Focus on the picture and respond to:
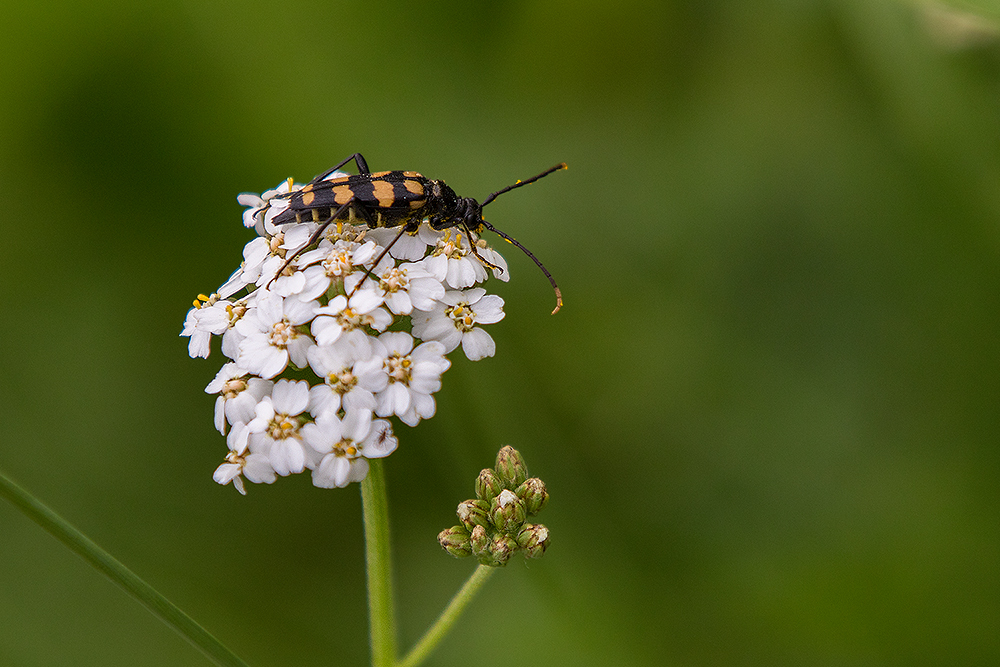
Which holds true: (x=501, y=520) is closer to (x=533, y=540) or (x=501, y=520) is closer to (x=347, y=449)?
(x=533, y=540)

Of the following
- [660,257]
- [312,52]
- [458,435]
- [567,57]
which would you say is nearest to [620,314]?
[660,257]

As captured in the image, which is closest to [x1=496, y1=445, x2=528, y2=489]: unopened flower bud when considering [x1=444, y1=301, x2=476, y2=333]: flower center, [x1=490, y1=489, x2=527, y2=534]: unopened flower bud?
[x1=490, y1=489, x2=527, y2=534]: unopened flower bud

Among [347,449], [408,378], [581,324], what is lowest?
[581,324]

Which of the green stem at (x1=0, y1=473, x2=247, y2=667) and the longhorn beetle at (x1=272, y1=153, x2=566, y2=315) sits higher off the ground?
the longhorn beetle at (x1=272, y1=153, x2=566, y2=315)

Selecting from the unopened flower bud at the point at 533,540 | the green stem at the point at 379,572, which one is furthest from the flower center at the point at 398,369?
the unopened flower bud at the point at 533,540

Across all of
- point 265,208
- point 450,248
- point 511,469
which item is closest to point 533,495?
point 511,469

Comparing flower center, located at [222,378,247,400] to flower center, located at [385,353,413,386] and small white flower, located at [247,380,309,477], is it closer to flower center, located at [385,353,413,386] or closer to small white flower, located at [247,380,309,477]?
small white flower, located at [247,380,309,477]
